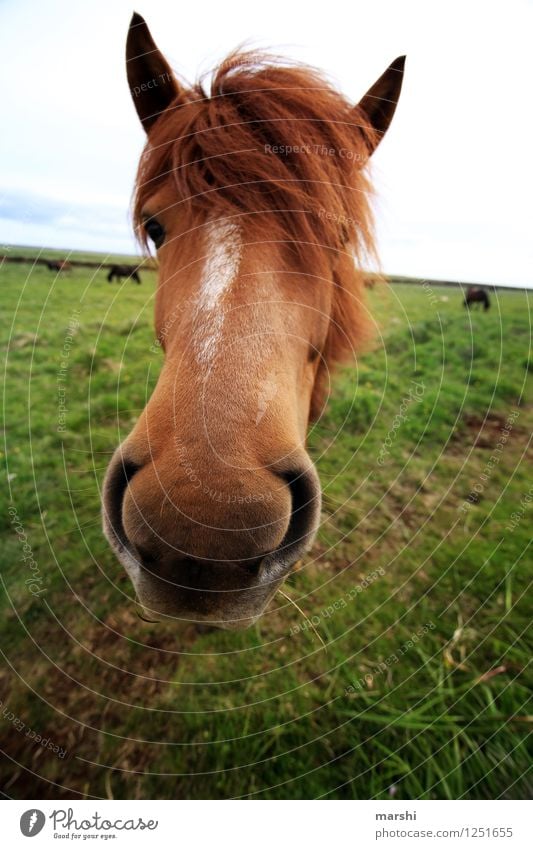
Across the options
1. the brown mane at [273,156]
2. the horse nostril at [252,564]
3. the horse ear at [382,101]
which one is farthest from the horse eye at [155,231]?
the horse nostril at [252,564]

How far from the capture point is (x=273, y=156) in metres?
1.43

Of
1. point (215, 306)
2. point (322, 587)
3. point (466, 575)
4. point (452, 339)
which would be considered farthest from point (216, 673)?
point (452, 339)

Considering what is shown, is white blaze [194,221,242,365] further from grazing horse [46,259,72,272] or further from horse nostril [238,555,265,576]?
grazing horse [46,259,72,272]

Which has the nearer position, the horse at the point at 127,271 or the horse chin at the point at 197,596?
the horse chin at the point at 197,596

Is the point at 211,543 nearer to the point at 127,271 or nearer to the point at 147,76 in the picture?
the point at 147,76

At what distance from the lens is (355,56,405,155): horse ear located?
1521mm

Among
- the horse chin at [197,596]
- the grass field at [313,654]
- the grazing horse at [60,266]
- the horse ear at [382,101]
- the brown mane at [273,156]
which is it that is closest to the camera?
the horse chin at [197,596]

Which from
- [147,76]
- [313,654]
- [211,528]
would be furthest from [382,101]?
[313,654]

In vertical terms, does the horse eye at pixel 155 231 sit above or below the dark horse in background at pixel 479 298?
above

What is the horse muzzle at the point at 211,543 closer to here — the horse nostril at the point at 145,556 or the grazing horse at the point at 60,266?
the horse nostril at the point at 145,556

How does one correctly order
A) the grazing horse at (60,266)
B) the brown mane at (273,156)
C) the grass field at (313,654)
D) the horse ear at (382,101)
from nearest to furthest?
the brown mane at (273,156), the horse ear at (382,101), the grass field at (313,654), the grazing horse at (60,266)

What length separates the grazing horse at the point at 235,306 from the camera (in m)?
0.94

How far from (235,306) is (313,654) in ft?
6.61

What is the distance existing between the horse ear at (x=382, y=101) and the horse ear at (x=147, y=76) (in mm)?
781
